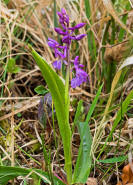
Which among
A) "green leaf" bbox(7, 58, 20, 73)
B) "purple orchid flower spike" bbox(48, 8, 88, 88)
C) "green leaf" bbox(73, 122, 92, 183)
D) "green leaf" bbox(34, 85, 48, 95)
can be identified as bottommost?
"green leaf" bbox(73, 122, 92, 183)

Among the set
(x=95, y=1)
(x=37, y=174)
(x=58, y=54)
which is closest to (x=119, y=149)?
(x=37, y=174)

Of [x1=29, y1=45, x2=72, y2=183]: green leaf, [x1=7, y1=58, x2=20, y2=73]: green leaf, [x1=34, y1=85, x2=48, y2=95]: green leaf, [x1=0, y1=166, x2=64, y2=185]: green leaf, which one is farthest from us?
[x1=7, y1=58, x2=20, y2=73]: green leaf

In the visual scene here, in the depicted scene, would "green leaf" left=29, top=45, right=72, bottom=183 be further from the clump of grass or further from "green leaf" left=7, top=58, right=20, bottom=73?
"green leaf" left=7, top=58, right=20, bottom=73

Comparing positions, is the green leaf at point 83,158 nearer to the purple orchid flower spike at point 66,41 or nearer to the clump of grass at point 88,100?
the clump of grass at point 88,100

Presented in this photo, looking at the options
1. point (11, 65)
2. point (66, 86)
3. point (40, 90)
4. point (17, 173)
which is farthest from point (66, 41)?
point (11, 65)

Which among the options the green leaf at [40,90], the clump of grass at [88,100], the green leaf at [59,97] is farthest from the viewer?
the green leaf at [40,90]

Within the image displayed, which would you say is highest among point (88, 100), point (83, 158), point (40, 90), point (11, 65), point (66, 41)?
point (66, 41)

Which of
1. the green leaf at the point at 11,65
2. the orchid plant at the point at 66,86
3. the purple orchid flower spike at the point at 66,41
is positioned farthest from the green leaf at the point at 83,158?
the green leaf at the point at 11,65

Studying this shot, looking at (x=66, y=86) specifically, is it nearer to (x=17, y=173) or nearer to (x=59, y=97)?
(x=59, y=97)

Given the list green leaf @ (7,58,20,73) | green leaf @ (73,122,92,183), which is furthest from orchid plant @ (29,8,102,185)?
green leaf @ (7,58,20,73)
